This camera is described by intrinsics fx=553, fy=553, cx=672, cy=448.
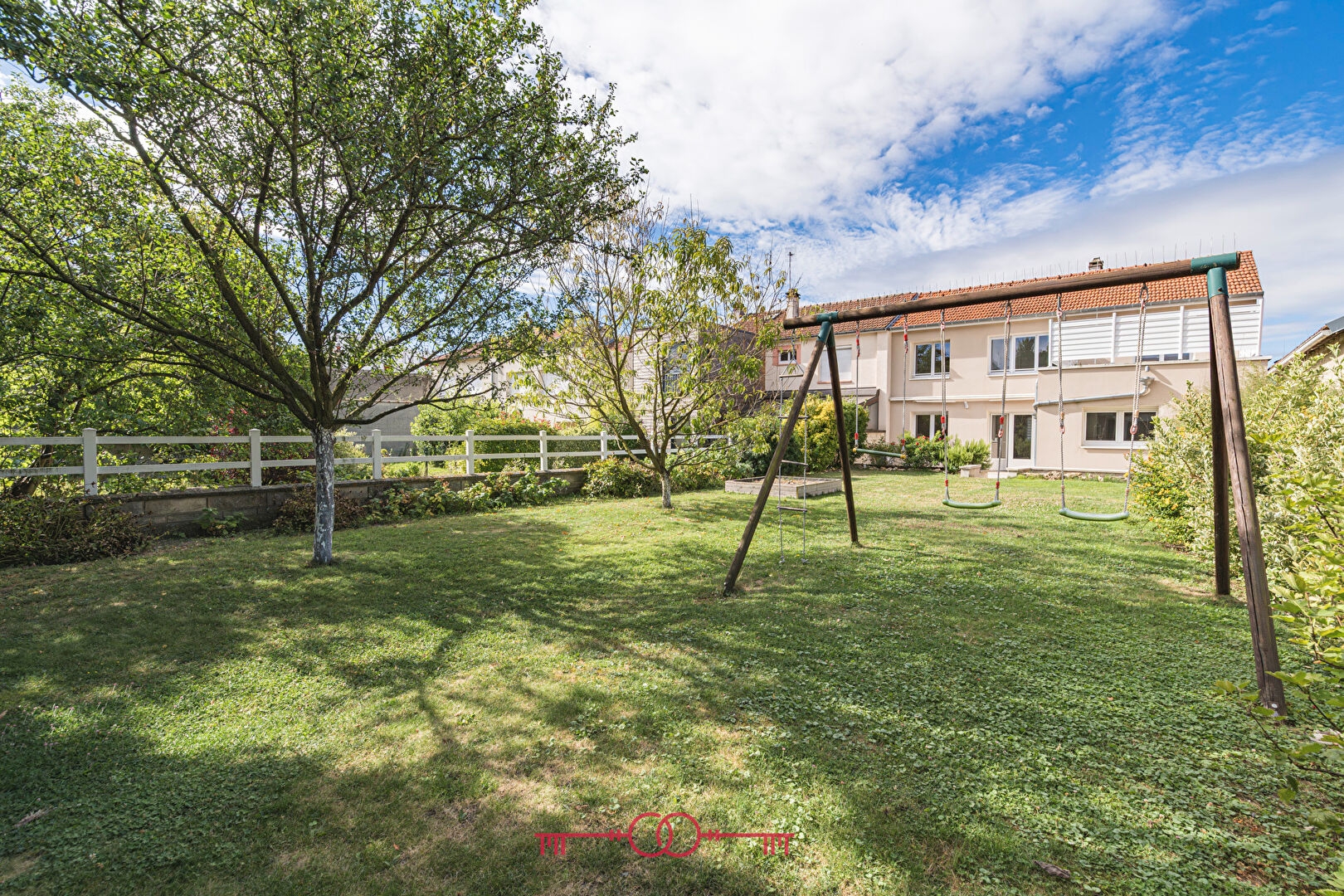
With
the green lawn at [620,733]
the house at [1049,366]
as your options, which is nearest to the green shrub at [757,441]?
the house at [1049,366]

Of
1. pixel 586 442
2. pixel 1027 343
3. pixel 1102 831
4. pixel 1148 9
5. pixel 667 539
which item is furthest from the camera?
pixel 1027 343

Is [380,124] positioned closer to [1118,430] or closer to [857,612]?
[857,612]

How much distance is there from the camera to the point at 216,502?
878 cm

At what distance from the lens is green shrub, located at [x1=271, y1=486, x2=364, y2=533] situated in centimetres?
923

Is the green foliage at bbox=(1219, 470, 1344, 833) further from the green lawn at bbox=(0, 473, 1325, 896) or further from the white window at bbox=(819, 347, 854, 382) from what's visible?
the white window at bbox=(819, 347, 854, 382)

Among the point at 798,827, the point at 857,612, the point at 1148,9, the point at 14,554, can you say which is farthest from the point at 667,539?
the point at 1148,9

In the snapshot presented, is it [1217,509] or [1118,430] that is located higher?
[1118,430]

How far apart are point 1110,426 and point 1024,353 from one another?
4236mm

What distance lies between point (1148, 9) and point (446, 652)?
37.6ft

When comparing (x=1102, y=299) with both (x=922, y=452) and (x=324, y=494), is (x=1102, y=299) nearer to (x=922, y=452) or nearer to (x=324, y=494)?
(x=922, y=452)

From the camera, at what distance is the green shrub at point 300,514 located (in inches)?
363

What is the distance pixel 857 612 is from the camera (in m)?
5.49

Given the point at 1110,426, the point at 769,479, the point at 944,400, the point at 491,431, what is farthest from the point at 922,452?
the point at 769,479

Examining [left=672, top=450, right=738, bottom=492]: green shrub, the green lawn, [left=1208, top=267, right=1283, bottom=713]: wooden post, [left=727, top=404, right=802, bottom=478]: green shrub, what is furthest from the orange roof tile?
the green lawn
